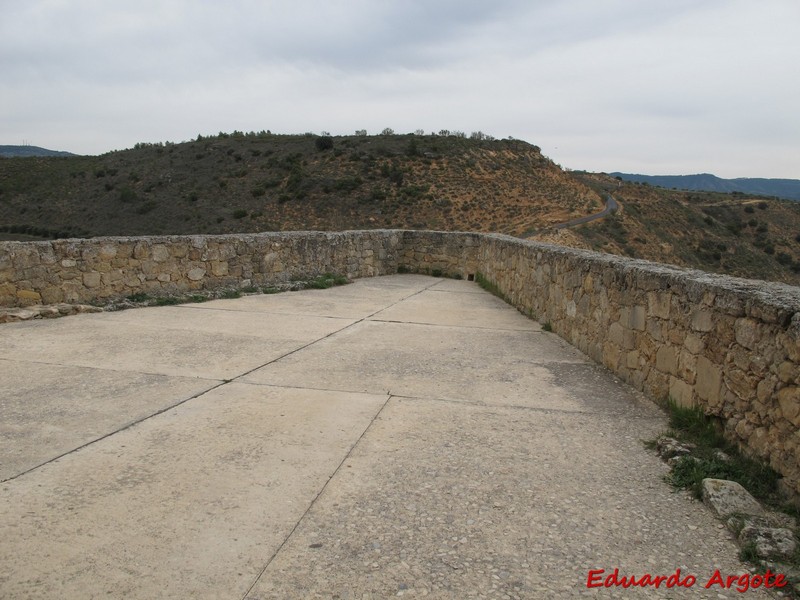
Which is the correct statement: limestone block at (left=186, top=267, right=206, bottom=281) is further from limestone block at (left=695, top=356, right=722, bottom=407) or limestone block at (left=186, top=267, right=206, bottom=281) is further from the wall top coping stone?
limestone block at (left=695, top=356, right=722, bottom=407)

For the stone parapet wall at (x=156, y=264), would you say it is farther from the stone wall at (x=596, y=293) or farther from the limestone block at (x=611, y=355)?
the limestone block at (x=611, y=355)

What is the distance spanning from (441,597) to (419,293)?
28.7 ft

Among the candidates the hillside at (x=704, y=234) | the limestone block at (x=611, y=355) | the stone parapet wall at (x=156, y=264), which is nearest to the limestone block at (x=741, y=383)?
the limestone block at (x=611, y=355)

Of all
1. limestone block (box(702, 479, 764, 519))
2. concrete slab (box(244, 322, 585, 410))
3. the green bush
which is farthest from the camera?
the green bush

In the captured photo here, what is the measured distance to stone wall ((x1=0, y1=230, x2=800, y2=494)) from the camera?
3.23 meters

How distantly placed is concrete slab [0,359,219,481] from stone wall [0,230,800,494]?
2.82 metres

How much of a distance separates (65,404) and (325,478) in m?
2.19

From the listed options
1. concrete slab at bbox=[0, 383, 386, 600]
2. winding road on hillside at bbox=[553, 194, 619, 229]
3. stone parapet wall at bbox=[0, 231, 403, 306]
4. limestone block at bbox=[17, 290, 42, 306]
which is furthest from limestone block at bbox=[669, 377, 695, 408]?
winding road on hillside at bbox=[553, 194, 619, 229]

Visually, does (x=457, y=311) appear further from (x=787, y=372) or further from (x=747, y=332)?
(x=787, y=372)

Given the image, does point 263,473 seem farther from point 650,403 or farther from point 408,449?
point 650,403

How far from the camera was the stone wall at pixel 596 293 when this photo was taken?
323 cm

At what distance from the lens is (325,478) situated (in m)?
3.25

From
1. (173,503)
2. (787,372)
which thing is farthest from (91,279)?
(787,372)

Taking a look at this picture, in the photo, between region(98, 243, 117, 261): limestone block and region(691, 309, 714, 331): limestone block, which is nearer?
region(691, 309, 714, 331): limestone block
